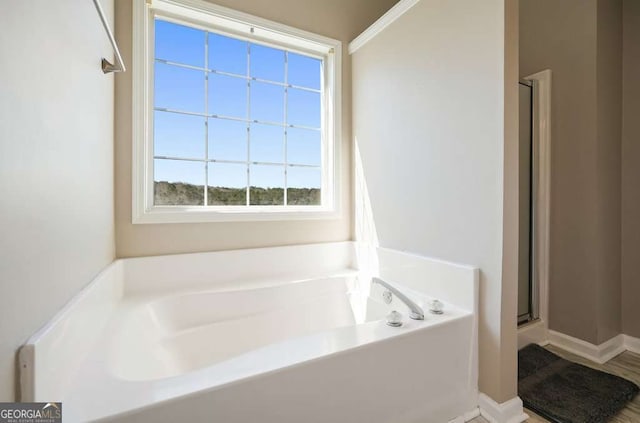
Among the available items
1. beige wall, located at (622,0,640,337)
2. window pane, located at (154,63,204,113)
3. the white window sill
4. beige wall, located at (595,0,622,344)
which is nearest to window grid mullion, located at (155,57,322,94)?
window pane, located at (154,63,204,113)

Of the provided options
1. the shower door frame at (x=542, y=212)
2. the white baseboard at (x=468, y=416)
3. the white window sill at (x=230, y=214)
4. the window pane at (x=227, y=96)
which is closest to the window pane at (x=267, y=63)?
the window pane at (x=227, y=96)

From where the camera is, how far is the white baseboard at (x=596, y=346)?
190 centimetres

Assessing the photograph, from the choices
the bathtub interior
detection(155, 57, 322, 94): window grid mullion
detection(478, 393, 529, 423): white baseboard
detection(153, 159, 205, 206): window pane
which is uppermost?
detection(155, 57, 322, 94): window grid mullion

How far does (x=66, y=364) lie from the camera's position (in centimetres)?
84

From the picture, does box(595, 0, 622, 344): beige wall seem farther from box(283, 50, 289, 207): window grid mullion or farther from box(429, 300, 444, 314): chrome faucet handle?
box(283, 50, 289, 207): window grid mullion

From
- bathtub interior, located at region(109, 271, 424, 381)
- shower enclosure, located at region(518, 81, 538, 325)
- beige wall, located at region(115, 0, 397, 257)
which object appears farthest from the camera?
shower enclosure, located at region(518, 81, 538, 325)

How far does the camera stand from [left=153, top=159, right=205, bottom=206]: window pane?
1.84 m

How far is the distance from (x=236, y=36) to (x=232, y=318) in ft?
6.38

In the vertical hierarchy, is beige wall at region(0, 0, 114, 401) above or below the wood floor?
above

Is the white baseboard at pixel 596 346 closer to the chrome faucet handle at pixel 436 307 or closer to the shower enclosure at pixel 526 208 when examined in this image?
the shower enclosure at pixel 526 208

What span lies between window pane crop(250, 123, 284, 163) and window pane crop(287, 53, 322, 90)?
1.40ft

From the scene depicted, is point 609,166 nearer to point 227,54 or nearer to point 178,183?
point 227,54

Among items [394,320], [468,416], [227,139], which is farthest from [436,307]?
[227,139]

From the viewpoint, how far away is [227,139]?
6.70ft
